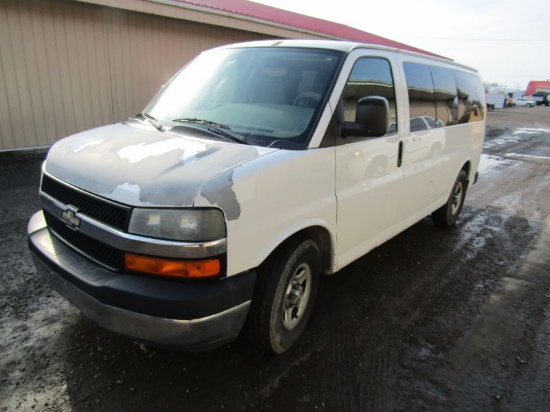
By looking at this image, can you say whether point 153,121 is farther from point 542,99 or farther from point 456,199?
point 542,99

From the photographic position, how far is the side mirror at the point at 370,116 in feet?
9.37

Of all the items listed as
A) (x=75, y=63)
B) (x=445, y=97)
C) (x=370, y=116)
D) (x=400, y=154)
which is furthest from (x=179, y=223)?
(x=75, y=63)

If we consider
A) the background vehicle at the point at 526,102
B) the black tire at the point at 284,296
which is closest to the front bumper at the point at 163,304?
the black tire at the point at 284,296

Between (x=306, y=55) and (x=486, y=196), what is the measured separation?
5875 mm

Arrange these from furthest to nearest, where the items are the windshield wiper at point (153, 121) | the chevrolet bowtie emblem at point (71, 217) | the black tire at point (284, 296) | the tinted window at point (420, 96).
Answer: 1. the tinted window at point (420, 96)
2. the windshield wiper at point (153, 121)
3. the black tire at point (284, 296)
4. the chevrolet bowtie emblem at point (71, 217)

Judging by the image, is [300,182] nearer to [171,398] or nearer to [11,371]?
[171,398]

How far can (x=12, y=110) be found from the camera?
25.8 ft

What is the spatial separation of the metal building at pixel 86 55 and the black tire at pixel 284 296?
742 cm

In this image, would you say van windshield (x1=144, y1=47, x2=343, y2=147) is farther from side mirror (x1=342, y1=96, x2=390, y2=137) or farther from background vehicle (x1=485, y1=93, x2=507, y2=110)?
background vehicle (x1=485, y1=93, x2=507, y2=110)

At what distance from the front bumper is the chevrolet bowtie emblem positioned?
243 mm

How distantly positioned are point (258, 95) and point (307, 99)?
40cm

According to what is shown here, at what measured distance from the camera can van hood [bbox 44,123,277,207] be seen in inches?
86.0

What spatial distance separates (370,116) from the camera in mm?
2854

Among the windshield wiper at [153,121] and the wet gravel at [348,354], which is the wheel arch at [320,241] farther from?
the windshield wiper at [153,121]
